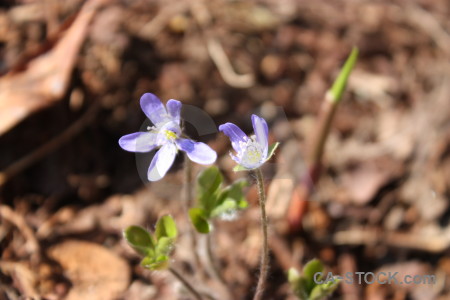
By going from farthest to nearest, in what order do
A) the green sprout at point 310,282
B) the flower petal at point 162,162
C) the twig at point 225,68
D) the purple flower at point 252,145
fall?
1. the twig at point 225,68
2. the green sprout at point 310,282
3. the flower petal at point 162,162
4. the purple flower at point 252,145

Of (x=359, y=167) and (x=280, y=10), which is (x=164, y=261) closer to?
(x=359, y=167)

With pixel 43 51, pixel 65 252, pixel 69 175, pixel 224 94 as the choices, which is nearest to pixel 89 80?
pixel 43 51

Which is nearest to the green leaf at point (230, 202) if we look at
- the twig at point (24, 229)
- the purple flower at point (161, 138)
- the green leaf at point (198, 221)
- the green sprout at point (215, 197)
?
the green sprout at point (215, 197)

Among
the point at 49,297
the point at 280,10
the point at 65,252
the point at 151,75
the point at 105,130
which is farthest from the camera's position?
the point at 280,10

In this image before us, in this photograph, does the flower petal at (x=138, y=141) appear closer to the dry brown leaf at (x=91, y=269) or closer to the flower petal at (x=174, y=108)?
the flower petal at (x=174, y=108)

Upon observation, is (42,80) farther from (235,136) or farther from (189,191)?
(235,136)

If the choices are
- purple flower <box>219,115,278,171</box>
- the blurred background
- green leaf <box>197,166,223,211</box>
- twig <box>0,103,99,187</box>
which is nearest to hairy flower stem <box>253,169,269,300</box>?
purple flower <box>219,115,278,171</box>

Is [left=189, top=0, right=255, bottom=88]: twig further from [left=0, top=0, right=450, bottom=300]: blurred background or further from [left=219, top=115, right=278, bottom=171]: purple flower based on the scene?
[left=219, top=115, right=278, bottom=171]: purple flower
